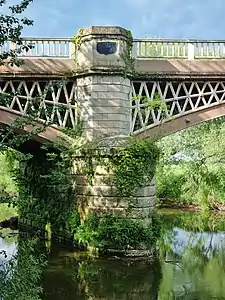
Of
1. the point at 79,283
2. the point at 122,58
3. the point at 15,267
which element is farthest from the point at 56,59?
the point at 15,267

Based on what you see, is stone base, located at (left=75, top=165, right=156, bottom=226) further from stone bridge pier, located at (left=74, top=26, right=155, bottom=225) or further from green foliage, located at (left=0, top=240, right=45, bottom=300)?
green foliage, located at (left=0, top=240, right=45, bottom=300)

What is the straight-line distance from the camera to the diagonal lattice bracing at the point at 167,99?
14.6 metres

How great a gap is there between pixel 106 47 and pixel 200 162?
1162 cm

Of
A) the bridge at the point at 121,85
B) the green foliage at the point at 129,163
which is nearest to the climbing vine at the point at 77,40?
the bridge at the point at 121,85

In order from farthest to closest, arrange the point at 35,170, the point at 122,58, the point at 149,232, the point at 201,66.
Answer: the point at 35,170 < the point at 201,66 < the point at 122,58 < the point at 149,232

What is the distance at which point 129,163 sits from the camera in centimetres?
1260

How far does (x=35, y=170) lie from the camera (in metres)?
18.1

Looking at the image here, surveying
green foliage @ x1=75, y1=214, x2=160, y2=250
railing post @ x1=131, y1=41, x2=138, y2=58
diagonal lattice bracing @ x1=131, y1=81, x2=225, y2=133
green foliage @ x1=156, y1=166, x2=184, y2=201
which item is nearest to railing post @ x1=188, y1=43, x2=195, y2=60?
diagonal lattice bracing @ x1=131, y1=81, x2=225, y2=133

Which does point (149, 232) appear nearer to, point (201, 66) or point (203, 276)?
point (203, 276)

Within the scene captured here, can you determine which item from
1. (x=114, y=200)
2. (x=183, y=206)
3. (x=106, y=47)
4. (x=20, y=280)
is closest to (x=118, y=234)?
(x=114, y=200)

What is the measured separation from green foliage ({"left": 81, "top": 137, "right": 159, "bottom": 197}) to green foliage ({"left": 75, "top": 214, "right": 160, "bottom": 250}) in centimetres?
69

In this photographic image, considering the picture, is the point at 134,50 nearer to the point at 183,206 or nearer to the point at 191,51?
the point at 191,51

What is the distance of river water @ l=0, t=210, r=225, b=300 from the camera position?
9.59 metres

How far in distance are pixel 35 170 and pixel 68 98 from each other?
179 inches
